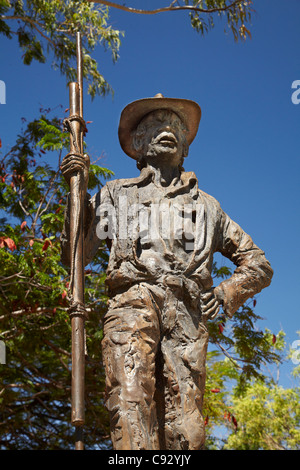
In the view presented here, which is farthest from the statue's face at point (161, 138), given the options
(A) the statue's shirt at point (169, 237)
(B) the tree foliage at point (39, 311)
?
→ (B) the tree foliage at point (39, 311)

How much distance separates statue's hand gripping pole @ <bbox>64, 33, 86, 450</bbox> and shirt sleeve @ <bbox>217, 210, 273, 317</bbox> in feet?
3.44

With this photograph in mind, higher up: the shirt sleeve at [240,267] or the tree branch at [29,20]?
the tree branch at [29,20]

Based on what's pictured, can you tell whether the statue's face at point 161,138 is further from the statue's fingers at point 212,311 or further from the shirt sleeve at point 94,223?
the statue's fingers at point 212,311

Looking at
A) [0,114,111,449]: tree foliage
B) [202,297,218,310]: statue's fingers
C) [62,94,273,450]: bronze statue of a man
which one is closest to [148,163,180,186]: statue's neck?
[62,94,273,450]: bronze statue of a man

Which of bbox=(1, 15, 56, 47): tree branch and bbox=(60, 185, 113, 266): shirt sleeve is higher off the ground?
bbox=(1, 15, 56, 47): tree branch

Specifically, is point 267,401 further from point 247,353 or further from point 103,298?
point 103,298

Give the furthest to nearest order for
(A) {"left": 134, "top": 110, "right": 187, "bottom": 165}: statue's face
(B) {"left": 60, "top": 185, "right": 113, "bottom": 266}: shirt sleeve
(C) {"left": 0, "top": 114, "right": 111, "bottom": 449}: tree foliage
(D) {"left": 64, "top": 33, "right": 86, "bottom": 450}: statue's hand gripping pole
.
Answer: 1. (C) {"left": 0, "top": 114, "right": 111, "bottom": 449}: tree foliage
2. (A) {"left": 134, "top": 110, "right": 187, "bottom": 165}: statue's face
3. (B) {"left": 60, "top": 185, "right": 113, "bottom": 266}: shirt sleeve
4. (D) {"left": 64, "top": 33, "right": 86, "bottom": 450}: statue's hand gripping pole

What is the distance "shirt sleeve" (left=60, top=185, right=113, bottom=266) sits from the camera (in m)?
4.94

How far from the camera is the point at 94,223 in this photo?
196 inches

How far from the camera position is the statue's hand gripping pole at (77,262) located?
4.14m

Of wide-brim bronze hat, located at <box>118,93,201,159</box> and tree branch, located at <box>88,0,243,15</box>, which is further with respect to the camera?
tree branch, located at <box>88,0,243,15</box>

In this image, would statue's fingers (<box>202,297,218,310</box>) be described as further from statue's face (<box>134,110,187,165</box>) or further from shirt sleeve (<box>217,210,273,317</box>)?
statue's face (<box>134,110,187,165</box>)

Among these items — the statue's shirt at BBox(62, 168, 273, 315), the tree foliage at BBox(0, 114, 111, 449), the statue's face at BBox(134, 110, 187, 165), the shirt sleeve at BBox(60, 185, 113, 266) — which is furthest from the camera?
the tree foliage at BBox(0, 114, 111, 449)

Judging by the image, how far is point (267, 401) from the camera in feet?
66.0
